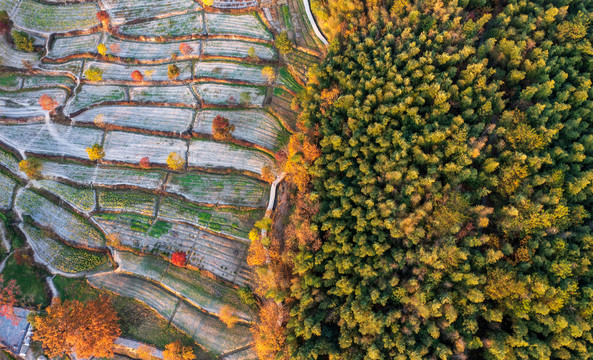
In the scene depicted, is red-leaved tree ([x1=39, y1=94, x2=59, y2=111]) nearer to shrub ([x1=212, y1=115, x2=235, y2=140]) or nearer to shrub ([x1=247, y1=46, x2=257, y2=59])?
shrub ([x1=212, y1=115, x2=235, y2=140])

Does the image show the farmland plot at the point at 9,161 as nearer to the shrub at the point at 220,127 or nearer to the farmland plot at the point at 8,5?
the farmland plot at the point at 8,5

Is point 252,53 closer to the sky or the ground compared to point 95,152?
closer to the sky

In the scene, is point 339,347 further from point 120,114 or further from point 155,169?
point 120,114

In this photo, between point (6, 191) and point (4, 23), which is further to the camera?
point (4, 23)

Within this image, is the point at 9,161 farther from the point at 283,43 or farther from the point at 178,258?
the point at 283,43

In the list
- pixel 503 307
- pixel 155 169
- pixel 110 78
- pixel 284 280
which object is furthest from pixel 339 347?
pixel 110 78

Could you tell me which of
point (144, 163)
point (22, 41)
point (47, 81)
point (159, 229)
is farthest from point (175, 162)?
point (22, 41)

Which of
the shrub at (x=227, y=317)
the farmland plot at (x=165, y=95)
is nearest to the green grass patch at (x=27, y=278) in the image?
the shrub at (x=227, y=317)
